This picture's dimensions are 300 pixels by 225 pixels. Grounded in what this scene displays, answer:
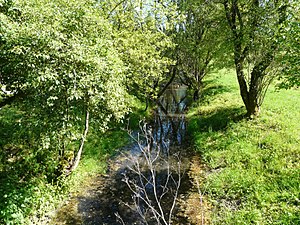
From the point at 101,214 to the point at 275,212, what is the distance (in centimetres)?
633

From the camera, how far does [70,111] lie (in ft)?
32.0

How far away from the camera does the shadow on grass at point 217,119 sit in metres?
17.9

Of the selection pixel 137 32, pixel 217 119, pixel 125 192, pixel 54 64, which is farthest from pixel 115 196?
pixel 137 32

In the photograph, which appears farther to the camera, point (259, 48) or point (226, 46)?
point (226, 46)

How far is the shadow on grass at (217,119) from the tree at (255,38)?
56.1 inches

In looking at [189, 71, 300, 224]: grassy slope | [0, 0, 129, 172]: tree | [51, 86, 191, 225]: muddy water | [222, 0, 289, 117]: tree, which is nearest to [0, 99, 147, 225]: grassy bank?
[51, 86, 191, 225]: muddy water

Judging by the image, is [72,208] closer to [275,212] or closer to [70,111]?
[70,111]

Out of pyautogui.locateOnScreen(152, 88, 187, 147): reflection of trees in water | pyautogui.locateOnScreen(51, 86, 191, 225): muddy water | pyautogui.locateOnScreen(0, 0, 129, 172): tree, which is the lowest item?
pyautogui.locateOnScreen(51, 86, 191, 225): muddy water

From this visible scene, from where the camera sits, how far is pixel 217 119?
19297mm

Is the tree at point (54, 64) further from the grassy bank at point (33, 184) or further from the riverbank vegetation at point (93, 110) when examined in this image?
the grassy bank at point (33, 184)

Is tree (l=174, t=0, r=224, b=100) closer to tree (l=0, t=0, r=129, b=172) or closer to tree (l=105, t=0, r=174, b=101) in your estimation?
tree (l=105, t=0, r=174, b=101)

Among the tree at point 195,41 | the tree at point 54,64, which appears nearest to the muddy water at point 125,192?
the tree at point 54,64

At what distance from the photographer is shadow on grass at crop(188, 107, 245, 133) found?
17.9m

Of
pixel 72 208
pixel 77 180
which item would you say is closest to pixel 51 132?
pixel 72 208
